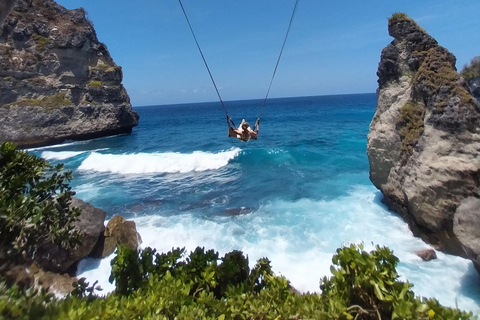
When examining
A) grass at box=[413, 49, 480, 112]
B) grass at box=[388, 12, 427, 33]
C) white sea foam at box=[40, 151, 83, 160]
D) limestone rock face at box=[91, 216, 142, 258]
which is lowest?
white sea foam at box=[40, 151, 83, 160]

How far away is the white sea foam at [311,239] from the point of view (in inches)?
374

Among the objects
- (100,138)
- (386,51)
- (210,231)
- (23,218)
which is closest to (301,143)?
(386,51)

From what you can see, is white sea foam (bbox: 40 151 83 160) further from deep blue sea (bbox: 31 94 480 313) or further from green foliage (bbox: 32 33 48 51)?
green foliage (bbox: 32 33 48 51)

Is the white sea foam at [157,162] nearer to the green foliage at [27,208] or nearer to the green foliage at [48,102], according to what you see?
the green foliage at [48,102]

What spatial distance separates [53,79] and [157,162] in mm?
22838

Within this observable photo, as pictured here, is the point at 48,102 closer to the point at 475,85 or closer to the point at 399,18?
the point at 399,18

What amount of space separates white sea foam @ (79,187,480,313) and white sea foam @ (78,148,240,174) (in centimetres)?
1152

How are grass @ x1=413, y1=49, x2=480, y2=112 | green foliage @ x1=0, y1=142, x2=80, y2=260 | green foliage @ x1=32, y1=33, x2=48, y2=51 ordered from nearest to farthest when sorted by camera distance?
green foliage @ x1=0, y1=142, x2=80, y2=260 < grass @ x1=413, y1=49, x2=480, y2=112 < green foliage @ x1=32, y1=33, x2=48, y2=51

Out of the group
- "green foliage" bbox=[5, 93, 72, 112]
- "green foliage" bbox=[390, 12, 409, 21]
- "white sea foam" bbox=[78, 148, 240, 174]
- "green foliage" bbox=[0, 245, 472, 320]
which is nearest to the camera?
"green foliage" bbox=[0, 245, 472, 320]

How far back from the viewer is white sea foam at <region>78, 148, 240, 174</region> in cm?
2711

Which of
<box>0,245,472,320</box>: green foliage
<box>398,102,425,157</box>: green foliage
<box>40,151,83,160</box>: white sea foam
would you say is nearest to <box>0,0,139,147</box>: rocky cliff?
<box>40,151,83,160</box>: white sea foam

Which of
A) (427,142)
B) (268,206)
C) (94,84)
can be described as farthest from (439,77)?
(94,84)

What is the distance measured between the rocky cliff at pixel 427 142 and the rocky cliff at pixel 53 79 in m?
39.4

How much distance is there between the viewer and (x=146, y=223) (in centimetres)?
1508
